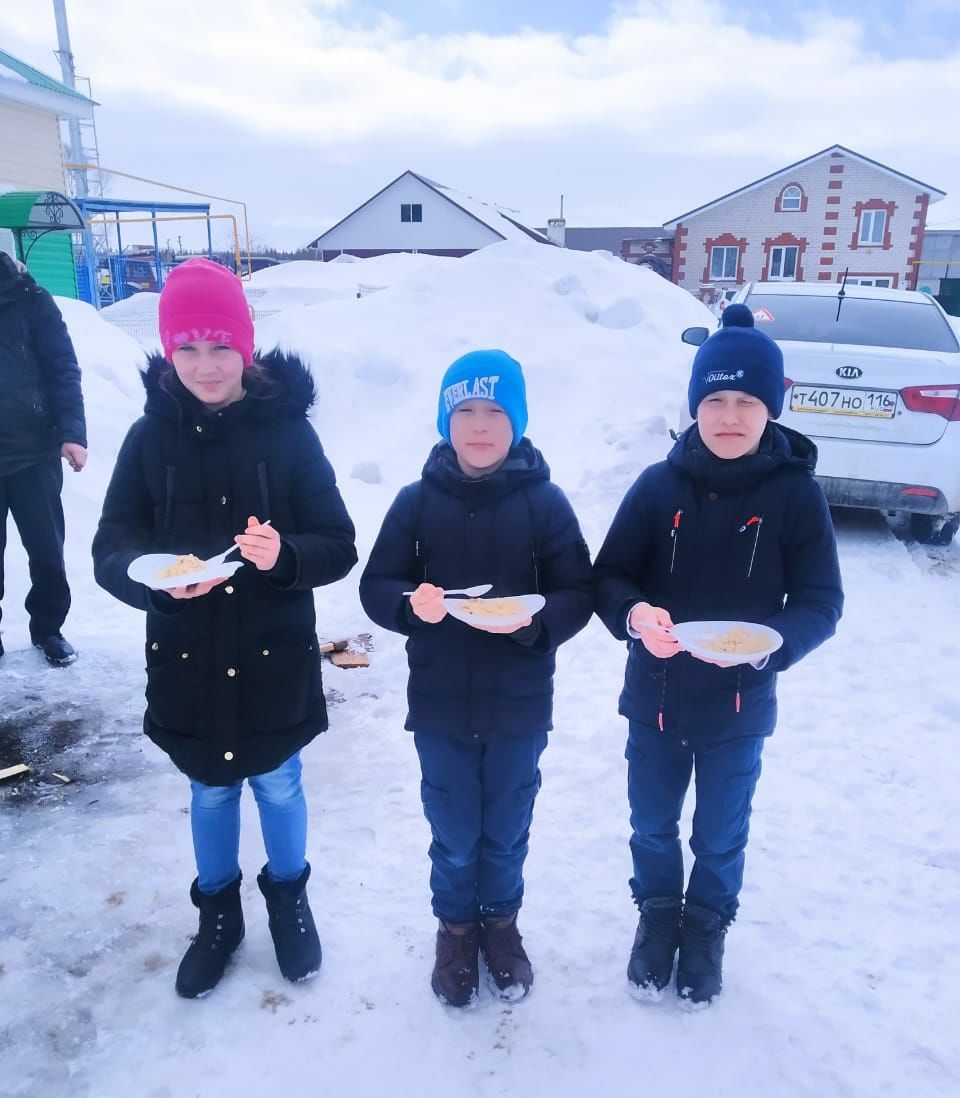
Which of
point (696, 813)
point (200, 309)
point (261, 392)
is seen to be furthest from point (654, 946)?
point (200, 309)

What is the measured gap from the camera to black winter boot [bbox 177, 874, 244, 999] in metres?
2.27

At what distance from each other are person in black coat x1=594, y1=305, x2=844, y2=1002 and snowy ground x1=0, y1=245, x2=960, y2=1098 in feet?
0.85

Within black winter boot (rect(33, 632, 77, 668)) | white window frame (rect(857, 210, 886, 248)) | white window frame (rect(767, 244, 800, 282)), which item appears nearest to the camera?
black winter boot (rect(33, 632, 77, 668))

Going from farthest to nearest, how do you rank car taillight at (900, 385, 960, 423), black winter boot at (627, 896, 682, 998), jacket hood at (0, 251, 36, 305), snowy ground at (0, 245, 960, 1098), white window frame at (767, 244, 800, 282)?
white window frame at (767, 244, 800, 282), car taillight at (900, 385, 960, 423), jacket hood at (0, 251, 36, 305), black winter boot at (627, 896, 682, 998), snowy ground at (0, 245, 960, 1098)

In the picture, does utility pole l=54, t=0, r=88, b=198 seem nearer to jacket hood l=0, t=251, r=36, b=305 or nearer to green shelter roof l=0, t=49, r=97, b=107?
green shelter roof l=0, t=49, r=97, b=107

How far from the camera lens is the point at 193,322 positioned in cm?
211

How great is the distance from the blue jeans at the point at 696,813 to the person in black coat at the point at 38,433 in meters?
3.17

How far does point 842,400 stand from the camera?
18.6 feet

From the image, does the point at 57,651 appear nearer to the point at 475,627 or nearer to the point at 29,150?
the point at 475,627

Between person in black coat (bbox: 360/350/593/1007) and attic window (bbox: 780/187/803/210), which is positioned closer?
person in black coat (bbox: 360/350/593/1007)

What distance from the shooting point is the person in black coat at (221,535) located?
84.4 inches

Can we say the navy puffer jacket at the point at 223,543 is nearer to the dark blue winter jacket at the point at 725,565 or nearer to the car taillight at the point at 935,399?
the dark blue winter jacket at the point at 725,565

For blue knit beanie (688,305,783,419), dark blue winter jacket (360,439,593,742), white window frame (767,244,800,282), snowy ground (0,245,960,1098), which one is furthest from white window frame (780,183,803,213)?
dark blue winter jacket (360,439,593,742)

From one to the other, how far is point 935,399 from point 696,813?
4.40m
